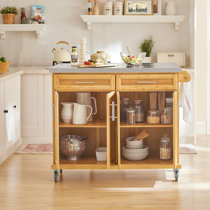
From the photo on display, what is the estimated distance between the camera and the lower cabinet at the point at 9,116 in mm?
4659

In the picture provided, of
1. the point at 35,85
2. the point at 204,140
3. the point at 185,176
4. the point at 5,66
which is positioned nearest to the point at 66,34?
the point at 35,85

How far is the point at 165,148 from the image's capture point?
13.0 feet

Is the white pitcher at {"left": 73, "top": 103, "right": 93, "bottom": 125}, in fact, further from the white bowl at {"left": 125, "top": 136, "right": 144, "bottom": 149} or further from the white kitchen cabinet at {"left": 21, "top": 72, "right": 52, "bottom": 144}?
the white kitchen cabinet at {"left": 21, "top": 72, "right": 52, "bottom": 144}

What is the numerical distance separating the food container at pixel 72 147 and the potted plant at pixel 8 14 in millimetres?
2298

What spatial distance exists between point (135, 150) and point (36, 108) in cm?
185

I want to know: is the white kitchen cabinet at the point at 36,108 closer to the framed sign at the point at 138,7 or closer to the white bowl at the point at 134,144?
the framed sign at the point at 138,7

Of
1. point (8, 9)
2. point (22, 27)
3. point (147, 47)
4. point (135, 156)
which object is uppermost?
point (8, 9)

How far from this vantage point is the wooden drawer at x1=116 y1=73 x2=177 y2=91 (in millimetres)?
3816

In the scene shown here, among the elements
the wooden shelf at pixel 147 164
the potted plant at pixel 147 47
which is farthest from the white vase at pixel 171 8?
the wooden shelf at pixel 147 164

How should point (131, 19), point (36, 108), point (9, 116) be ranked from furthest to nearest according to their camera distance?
point (131, 19), point (36, 108), point (9, 116)

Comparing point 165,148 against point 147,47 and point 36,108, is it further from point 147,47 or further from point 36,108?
point 147,47

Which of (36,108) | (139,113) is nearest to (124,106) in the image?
(139,113)

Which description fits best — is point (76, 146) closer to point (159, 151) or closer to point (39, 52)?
point (159, 151)

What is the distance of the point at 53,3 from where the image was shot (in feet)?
19.4
